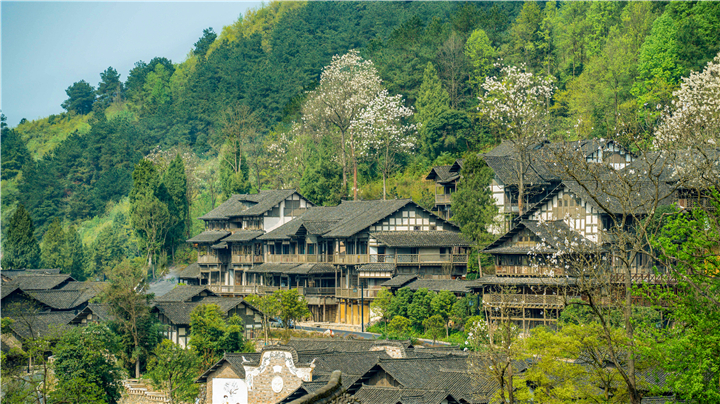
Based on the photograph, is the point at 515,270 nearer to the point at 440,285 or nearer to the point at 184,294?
the point at 440,285

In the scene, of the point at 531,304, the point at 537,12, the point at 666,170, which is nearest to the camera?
the point at 531,304

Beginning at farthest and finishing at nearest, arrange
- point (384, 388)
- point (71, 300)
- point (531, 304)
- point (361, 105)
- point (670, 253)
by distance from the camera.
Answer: point (361, 105) → point (71, 300) → point (531, 304) → point (384, 388) → point (670, 253)

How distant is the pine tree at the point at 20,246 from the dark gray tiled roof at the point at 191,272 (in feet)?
64.7

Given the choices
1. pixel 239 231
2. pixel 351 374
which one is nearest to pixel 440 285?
pixel 351 374

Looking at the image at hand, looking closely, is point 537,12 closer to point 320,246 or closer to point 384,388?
point 320,246

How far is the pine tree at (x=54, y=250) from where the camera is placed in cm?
10094

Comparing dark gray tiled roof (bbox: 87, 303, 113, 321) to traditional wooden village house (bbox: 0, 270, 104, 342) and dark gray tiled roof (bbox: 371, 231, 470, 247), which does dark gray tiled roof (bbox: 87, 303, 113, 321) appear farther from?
dark gray tiled roof (bbox: 371, 231, 470, 247)

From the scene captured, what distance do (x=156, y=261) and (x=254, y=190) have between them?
1378 cm

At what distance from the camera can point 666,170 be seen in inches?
2317

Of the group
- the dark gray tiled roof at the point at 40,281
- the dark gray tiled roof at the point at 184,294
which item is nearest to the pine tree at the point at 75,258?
the dark gray tiled roof at the point at 40,281

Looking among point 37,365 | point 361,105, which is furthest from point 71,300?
point 361,105

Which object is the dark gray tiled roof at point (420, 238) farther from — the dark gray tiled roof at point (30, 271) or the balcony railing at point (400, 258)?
the dark gray tiled roof at point (30, 271)

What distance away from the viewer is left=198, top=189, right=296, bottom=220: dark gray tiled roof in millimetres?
84000

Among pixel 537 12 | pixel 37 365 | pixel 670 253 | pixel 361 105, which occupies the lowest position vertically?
pixel 37 365
